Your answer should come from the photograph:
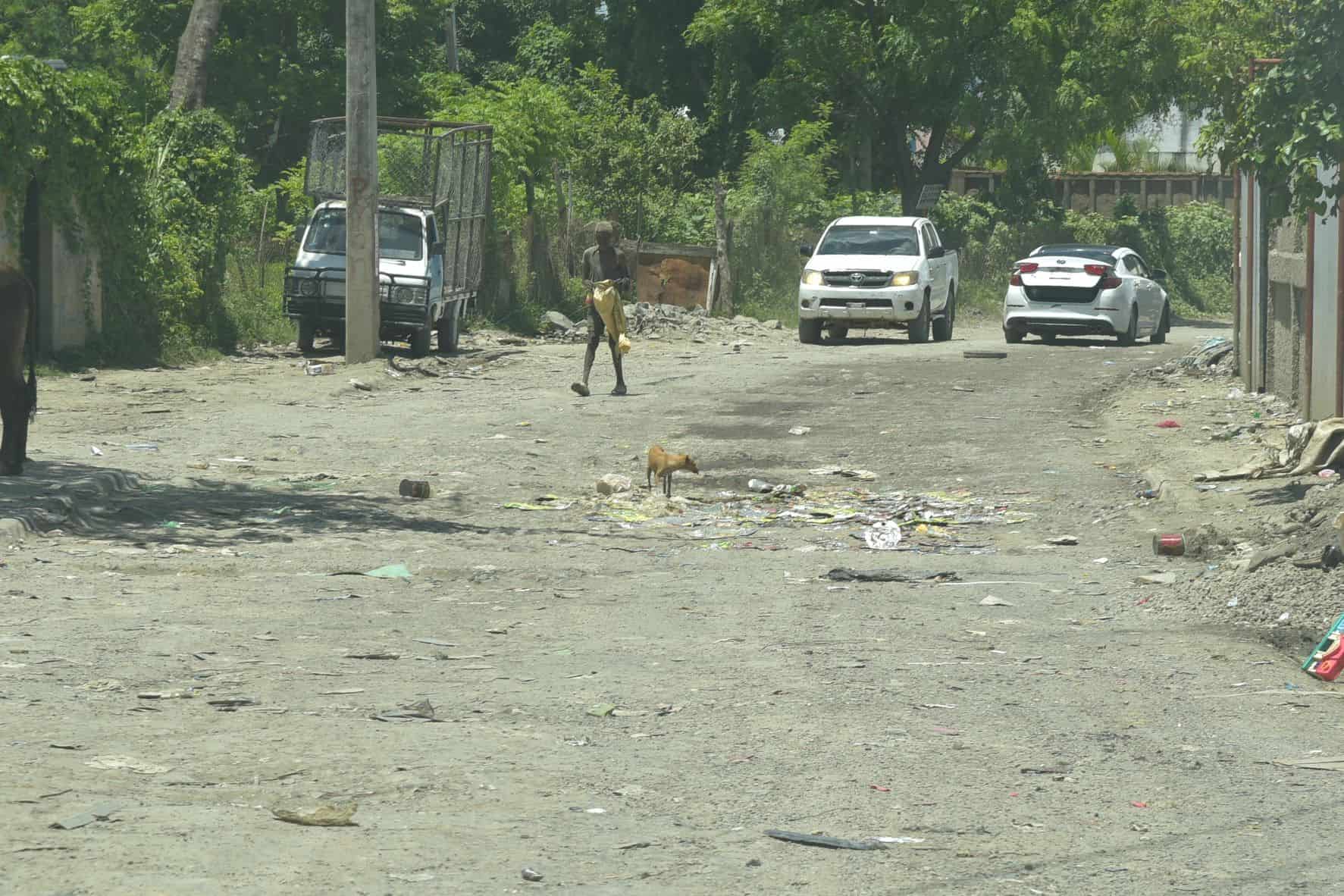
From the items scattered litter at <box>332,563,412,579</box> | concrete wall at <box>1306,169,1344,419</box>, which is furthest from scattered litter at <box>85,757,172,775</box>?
concrete wall at <box>1306,169,1344,419</box>

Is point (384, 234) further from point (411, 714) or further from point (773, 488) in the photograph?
point (411, 714)

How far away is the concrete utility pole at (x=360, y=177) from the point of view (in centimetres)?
2222

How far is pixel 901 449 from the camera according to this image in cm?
1520

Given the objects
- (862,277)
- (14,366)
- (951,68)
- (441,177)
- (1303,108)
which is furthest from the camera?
(951,68)

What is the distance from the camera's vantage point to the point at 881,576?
9.58m

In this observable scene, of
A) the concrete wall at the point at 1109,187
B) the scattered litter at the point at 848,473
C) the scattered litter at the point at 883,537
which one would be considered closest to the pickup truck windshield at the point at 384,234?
the scattered litter at the point at 848,473

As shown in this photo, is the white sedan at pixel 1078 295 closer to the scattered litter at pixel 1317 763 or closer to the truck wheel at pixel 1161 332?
the truck wheel at pixel 1161 332

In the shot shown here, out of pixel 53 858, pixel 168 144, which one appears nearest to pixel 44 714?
pixel 53 858

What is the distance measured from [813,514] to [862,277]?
15.5m

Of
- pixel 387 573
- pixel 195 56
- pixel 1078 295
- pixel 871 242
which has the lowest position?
pixel 387 573

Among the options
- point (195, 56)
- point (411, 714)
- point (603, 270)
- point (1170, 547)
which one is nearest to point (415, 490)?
point (1170, 547)

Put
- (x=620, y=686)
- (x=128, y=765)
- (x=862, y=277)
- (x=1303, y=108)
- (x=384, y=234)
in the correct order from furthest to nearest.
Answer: (x=862, y=277) < (x=384, y=234) < (x=1303, y=108) < (x=620, y=686) < (x=128, y=765)

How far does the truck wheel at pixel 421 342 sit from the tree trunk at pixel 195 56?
25.3 ft

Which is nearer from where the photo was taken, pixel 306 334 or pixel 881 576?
pixel 881 576
